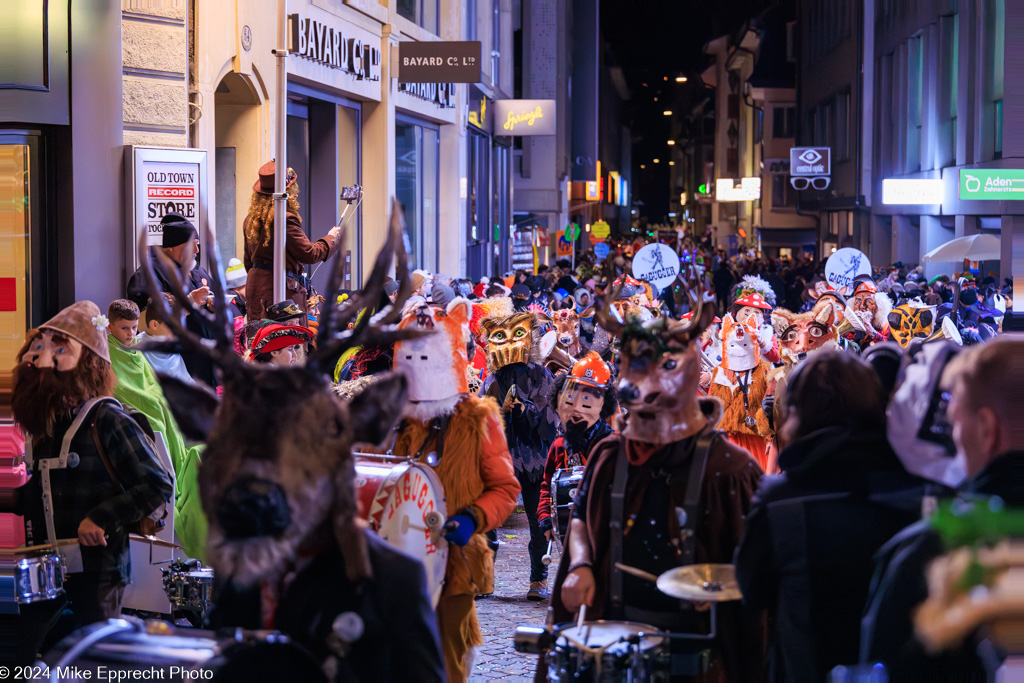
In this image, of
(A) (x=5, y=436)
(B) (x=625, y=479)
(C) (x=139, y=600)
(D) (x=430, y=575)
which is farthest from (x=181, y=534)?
(B) (x=625, y=479)

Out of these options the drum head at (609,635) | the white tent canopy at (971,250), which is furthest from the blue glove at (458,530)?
the white tent canopy at (971,250)

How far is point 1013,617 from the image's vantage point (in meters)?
2.61

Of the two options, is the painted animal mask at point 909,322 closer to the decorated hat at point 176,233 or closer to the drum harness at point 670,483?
the decorated hat at point 176,233

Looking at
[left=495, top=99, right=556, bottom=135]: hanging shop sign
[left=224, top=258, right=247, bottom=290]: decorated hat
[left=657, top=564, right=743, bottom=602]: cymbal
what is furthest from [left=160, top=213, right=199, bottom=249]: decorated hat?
[left=495, top=99, right=556, bottom=135]: hanging shop sign

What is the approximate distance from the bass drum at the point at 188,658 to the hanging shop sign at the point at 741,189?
59306 millimetres

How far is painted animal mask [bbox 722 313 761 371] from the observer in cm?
858

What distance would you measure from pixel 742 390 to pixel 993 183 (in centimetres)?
1849

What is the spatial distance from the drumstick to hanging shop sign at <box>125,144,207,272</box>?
21.3 feet

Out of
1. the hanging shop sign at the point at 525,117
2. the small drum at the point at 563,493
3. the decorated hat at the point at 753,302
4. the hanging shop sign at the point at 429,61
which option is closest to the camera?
the small drum at the point at 563,493

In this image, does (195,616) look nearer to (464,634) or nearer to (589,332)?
(464,634)

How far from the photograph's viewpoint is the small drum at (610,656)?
3.94 metres

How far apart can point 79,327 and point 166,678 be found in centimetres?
271

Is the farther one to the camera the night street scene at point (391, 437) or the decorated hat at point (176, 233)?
the decorated hat at point (176, 233)

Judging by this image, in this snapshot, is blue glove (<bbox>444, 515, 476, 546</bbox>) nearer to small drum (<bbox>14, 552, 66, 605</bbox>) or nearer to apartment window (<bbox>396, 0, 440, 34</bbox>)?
small drum (<bbox>14, 552, 66, 605</bbox>)
